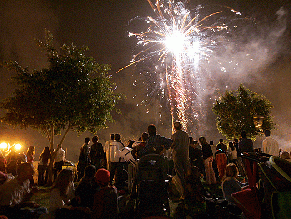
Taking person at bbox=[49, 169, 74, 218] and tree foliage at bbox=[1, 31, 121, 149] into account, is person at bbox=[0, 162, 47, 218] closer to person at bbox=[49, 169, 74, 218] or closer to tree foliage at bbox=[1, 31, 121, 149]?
person at bbox=[49, 169, 74, 218]

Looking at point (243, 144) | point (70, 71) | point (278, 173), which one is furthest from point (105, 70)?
point (278, 173)

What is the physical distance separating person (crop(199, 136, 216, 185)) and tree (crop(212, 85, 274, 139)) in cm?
3462

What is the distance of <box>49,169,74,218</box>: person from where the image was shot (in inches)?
157

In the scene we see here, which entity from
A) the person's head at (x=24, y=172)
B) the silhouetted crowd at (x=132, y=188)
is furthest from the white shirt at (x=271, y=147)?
the person's head at (x=24, y=172)

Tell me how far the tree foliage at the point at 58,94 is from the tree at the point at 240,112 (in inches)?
1363

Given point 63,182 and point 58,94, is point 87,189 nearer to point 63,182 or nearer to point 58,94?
point 63,182

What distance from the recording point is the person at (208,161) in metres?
10.5

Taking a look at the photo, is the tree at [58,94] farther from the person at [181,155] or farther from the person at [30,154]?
the person at [181,155]

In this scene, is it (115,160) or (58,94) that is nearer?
(115,160)

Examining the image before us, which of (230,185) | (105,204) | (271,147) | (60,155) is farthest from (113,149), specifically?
(271,147)

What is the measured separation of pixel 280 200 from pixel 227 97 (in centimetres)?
4495

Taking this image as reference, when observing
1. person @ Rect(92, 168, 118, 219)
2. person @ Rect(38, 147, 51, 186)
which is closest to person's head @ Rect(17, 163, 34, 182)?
person @ Rect(92, 168, 118, 219)

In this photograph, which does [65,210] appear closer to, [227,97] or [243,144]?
[243,144]

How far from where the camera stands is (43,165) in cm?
1195
